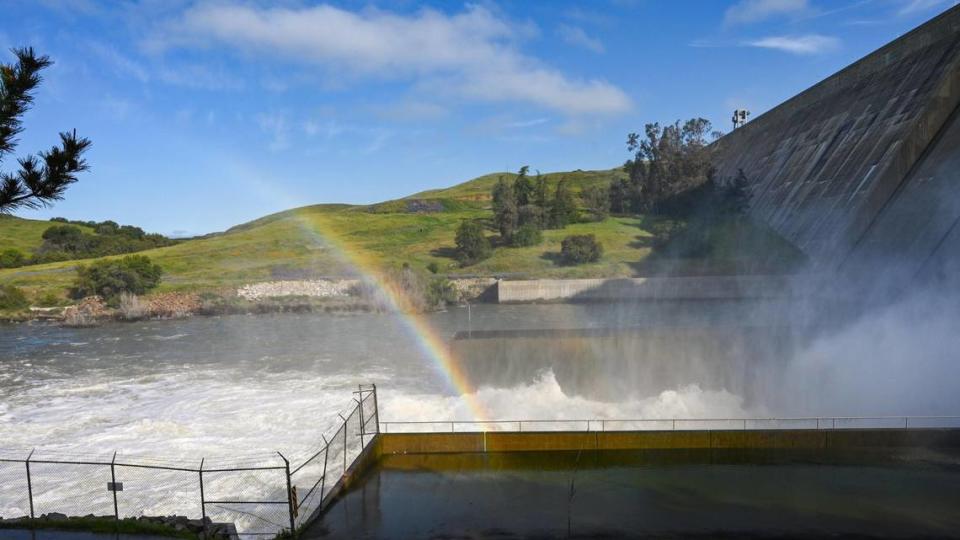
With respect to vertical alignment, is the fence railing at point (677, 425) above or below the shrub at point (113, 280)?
below

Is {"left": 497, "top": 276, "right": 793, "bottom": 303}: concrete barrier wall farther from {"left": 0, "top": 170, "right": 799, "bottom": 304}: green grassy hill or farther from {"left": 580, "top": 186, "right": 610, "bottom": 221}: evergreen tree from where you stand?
{"left": 580, "top": 186, "right": 610, "bottom": 221}: evergreen tree

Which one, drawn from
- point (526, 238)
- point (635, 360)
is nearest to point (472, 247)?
point (526, 238)

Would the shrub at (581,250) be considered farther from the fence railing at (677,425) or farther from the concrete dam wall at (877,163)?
the fence railing at (677,425)

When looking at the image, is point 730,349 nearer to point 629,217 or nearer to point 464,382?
point 464,382

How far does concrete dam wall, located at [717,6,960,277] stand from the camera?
28.2 meters

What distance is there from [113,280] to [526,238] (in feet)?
125

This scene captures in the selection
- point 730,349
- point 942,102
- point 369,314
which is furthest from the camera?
point 369,314

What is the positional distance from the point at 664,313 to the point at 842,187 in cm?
1313

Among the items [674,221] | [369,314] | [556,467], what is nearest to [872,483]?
[556,467]

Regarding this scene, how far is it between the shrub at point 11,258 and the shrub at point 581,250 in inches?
2605

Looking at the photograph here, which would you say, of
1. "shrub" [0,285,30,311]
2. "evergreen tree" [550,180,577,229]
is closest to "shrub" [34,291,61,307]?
"shrub" [0,285,30,311]

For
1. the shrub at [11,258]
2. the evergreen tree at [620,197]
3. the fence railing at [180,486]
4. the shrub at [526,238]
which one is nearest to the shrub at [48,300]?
the shrub at [11,258]

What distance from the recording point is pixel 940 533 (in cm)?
1112

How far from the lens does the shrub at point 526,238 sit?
72438mm
